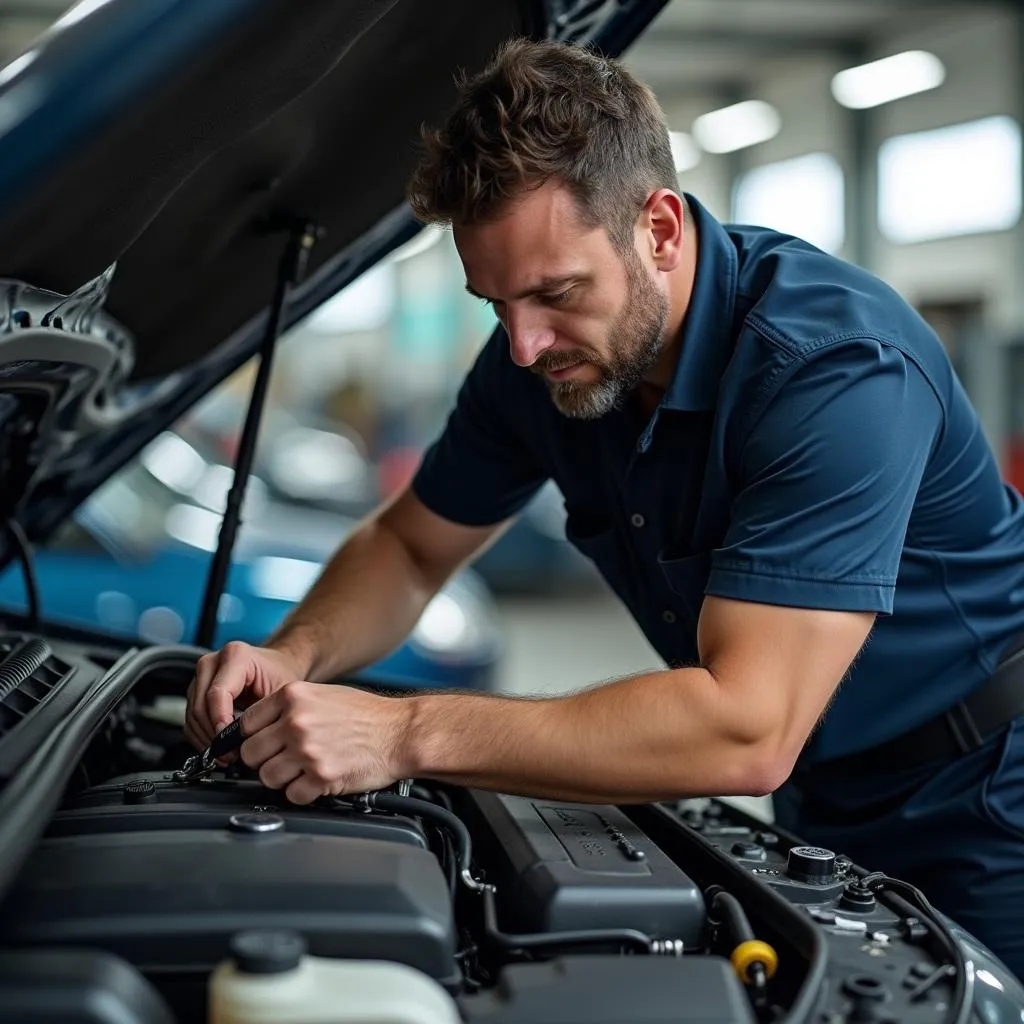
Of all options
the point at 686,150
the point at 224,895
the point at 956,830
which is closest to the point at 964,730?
the point at 956,830

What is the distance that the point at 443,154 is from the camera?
1328mm

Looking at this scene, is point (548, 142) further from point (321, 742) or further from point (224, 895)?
point (224, 895)

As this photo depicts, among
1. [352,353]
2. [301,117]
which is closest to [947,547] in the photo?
[301,117]

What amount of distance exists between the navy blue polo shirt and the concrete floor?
3.16 metres

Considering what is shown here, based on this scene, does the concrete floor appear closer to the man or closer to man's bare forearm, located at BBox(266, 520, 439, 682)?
man's bare forearm, located at BBox(266, 520, 439, 682)

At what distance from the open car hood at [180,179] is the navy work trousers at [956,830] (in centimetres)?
92

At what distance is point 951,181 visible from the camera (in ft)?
32.5

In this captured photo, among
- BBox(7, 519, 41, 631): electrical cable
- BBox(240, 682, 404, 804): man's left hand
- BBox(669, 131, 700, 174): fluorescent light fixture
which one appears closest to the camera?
BBox(240, 682, 404, 804): man's left hand

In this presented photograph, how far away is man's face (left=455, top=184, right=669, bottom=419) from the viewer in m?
1.27

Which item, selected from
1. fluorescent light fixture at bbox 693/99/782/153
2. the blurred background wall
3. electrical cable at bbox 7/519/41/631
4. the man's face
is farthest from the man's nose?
fluorescent light fixture at bbox 693/99/782/153

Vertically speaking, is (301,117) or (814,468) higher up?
(301,117)

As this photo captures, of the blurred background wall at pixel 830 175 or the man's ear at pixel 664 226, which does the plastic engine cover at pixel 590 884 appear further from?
the blurred background wall at pixel 830 175

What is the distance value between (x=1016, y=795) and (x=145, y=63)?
1.16m

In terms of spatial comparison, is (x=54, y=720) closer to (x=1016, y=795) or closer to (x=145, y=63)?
(x=145, y=63)
